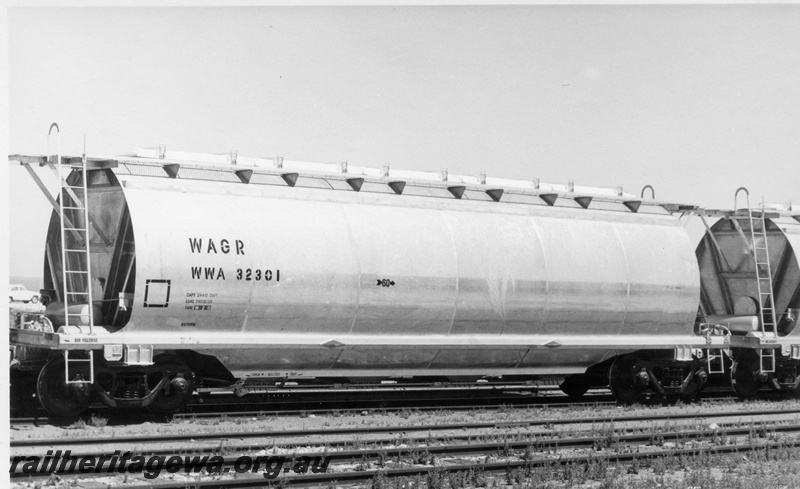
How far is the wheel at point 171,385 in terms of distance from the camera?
1466cm

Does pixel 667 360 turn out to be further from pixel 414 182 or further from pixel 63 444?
pixel 63 444

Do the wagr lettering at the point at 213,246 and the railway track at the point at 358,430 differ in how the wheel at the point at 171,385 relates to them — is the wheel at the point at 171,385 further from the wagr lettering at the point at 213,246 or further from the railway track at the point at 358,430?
the wagr lettering at the point at 213,246

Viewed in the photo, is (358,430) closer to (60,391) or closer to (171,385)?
(171,385)

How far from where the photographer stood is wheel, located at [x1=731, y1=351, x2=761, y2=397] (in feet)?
69.3


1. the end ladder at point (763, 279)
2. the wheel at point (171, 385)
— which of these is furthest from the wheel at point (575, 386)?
the wheel at point (171, 385)

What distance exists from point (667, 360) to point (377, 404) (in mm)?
6261

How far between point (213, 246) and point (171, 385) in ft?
7.23

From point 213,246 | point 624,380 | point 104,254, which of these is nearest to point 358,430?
point 213,246

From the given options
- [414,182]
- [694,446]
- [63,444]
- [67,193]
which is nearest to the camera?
[63,444]

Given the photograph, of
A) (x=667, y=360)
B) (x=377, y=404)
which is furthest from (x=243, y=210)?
(x=667, y=360)

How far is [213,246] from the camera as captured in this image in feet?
48.6

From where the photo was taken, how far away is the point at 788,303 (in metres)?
21.4

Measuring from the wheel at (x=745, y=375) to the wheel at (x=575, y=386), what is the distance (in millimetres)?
3469

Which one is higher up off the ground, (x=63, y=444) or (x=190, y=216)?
(x=190, y=216)
